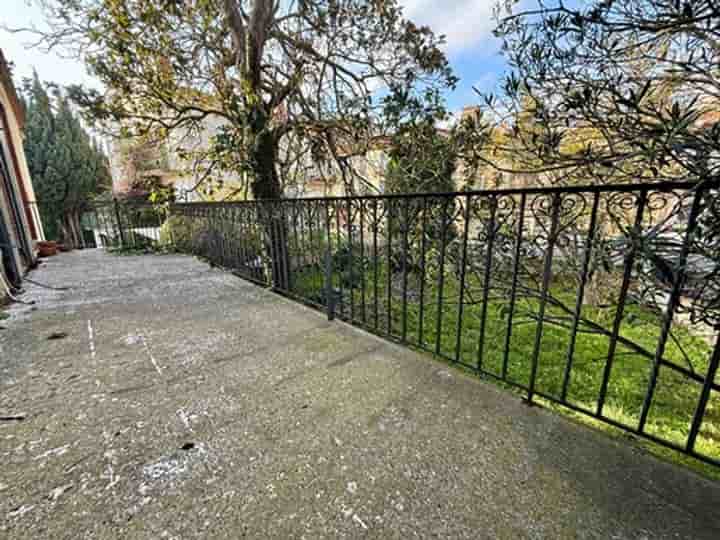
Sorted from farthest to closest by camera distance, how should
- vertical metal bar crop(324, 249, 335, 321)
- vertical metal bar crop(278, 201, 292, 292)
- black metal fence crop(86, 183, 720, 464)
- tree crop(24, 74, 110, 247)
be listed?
tree crop(24, 74, 110, 247), vertical metal bar crop(278, 201, 292, 292), vertical metal bar crop(324, 249, 335, 321), black metal fence crop(86, 183, 720, 464)

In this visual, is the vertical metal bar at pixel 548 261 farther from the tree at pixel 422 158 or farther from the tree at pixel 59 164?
the tree at pixel 59 164

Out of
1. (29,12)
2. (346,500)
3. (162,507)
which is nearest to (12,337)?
(162,507)

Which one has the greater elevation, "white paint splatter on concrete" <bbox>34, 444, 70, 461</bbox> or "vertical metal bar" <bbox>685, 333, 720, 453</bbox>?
"vertical metal bar" <bbox>685, 333, 720, 453</bbox>

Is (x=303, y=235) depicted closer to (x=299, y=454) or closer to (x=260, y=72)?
(x=299, y=454)

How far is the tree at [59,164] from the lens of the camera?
33.3ft

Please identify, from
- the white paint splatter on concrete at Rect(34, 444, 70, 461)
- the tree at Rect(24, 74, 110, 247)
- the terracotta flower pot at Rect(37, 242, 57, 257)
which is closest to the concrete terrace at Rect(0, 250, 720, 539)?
the white paint splatter on concrete at Rect(34, 444, 70, 461)

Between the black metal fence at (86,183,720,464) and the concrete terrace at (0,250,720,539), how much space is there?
0.23m

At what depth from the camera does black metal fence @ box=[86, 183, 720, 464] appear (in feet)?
3.42

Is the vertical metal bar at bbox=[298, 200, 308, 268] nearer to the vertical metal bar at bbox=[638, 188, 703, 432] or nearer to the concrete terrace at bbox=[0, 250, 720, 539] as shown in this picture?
the concrete terrace at bbox=[0, 250, 720, 539]

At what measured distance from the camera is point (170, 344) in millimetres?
2068

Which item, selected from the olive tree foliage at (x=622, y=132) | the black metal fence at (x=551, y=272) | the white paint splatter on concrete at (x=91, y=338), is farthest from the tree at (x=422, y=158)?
the white paint splatter on concrete at (x=91, y=338)

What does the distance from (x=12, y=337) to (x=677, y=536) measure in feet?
11.4

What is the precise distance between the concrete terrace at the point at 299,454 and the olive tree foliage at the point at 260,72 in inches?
113

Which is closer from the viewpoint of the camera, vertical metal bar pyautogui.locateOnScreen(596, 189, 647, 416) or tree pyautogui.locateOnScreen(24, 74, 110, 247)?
vertical metal bar pyautogui.locateOnScreen(596, 189, 647, 416)
